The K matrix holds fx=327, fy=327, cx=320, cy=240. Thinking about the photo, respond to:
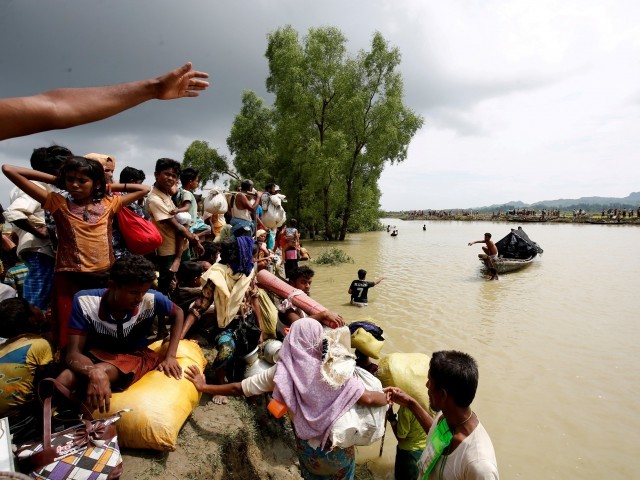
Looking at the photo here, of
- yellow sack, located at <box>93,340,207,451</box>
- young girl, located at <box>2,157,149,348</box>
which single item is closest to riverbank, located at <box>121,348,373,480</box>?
yellow sack, located at <box>93,340,207,451</box>

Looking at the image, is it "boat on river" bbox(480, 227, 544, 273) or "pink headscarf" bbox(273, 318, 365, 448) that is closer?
"pink headscarf" bbox(273, 318, 365, 448)

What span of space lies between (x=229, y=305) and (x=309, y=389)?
134 cm

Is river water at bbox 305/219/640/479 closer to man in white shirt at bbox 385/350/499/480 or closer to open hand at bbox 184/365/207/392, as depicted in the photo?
man in white shirt at bbox 385/350/499/480

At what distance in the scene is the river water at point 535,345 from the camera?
3463 mm

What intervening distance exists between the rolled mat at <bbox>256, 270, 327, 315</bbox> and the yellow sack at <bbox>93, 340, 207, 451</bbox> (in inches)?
44.5

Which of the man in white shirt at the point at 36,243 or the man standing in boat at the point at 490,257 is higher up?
the man in white shirt at the point at 36,243

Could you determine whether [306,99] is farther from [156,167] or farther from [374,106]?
[156,167]

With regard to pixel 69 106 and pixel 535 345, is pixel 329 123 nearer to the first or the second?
pixel 535 345

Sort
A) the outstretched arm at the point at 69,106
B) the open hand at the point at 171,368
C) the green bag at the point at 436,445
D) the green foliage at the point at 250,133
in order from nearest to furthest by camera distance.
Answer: the outstretched arm at the point at 69,106, the green bag at the point at 436,445, the open hand at the point at 171,368, the green foliage at the point at 250,133

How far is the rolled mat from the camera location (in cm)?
299

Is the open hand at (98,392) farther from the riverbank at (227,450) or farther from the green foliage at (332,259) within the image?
the green foliage at (332,259)

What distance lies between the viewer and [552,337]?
6430 mm

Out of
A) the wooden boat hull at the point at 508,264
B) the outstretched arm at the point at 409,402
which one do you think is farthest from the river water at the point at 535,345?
the outstretched arm at the point at 409,402

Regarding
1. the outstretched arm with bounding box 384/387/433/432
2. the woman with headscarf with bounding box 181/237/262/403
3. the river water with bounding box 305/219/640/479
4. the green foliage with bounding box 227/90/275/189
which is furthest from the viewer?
the green foliage with bounding box 227/90/275/189
